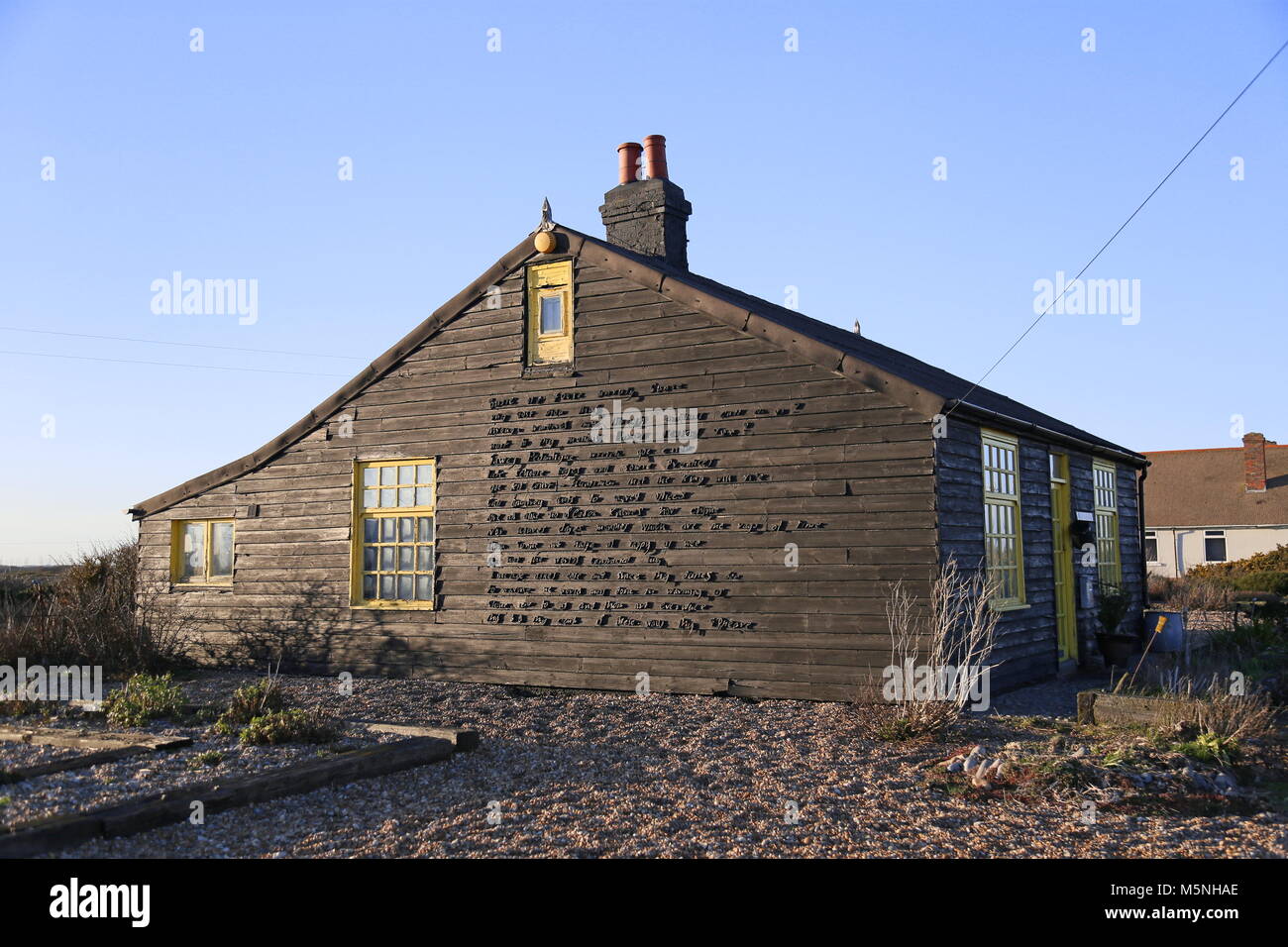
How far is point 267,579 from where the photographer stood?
14047mm

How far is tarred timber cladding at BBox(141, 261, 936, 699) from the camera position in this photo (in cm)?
1039

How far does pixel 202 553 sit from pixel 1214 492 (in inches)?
1363

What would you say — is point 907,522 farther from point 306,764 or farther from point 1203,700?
point 306,764

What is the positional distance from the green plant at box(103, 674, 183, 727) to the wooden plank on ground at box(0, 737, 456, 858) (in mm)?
2825

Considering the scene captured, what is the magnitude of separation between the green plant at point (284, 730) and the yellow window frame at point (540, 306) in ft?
18.4

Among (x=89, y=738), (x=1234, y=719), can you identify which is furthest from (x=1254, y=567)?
(x=89, y=738)

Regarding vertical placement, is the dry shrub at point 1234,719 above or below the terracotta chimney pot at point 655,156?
below

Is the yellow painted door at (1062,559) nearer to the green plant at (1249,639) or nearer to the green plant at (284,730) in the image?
the green plant at (1249,639)

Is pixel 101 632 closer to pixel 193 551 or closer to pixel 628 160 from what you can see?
pixel 193 551

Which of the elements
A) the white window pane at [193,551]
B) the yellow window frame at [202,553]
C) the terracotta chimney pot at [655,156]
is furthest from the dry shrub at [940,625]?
the white window pane at [193,551]

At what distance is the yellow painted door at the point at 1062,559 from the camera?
13.5 m

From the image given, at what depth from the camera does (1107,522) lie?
15984mm

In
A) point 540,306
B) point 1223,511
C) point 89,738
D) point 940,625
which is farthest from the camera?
point 1223,511
